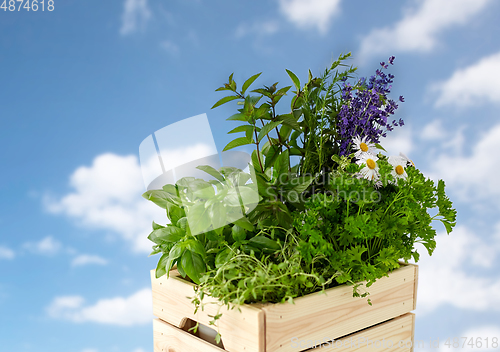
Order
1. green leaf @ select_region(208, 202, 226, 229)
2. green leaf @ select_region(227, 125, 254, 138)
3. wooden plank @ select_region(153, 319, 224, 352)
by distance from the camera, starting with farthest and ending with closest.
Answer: green leaf @ select_region(227, 125, 254, 138) < wooden plank @ select_region(153, 319, 224, 352) < green leaf @ select_region(208, 202, 226, 229)

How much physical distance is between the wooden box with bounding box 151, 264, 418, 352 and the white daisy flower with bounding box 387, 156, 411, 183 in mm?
310

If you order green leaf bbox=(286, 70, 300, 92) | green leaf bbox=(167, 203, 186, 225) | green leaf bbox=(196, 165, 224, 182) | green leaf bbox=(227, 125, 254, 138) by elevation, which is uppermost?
green leaf bbox=(286, 70, 300, 92)

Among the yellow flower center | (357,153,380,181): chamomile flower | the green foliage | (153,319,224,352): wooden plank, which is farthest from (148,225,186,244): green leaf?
the yellow flower center

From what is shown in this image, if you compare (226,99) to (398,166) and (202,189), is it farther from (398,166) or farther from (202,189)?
(398,166)

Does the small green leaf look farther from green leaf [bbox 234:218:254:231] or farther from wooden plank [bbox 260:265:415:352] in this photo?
wooden plank [bbox 260:265:415:352]

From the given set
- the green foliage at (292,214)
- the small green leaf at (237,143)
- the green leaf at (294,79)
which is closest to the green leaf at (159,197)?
the green foliage at (292,214)

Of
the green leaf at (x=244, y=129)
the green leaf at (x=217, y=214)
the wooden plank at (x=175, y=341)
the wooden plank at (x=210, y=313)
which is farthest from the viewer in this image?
the green leaf at (x=244, y=129)

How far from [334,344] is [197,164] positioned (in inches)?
25.6

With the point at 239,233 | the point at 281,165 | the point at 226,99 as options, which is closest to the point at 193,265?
the point at 239,233

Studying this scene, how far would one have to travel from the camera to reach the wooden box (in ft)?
3.33

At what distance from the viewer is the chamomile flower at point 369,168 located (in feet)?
4.02

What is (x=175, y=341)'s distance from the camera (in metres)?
1.31

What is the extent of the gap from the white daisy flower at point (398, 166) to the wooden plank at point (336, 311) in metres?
0.31

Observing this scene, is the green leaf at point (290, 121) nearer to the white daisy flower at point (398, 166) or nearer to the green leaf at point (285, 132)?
the green leaf at point (285, 132)
